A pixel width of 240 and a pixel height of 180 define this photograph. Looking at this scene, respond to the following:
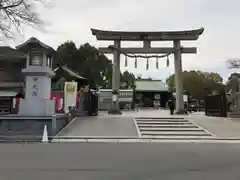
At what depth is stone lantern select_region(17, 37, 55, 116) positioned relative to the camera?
73.4ft

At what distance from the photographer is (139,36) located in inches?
1345

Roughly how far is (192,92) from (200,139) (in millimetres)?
51498

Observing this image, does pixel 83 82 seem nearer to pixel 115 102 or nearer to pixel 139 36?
pixel 115 102

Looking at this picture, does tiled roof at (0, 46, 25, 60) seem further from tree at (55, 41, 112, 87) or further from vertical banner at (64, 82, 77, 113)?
tree at (55, 41, 112, 87)

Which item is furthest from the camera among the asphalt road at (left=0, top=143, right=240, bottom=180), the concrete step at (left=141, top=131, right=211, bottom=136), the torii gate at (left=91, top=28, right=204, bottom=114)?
the torii gate at (left=91, top=28, right=204, bottom=114)

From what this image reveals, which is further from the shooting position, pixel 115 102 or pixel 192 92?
pixel 192 92

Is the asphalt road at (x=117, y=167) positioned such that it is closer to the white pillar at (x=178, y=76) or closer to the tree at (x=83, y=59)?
the white pillar at (x=178, y=76)

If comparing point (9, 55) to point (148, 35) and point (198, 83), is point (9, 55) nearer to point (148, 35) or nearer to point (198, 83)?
point (148, 35)

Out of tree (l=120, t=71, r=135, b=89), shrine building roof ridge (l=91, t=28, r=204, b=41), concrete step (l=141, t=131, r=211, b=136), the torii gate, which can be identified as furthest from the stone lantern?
tree (l=120, t=71, r=135, b=89)

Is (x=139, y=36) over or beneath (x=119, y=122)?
over

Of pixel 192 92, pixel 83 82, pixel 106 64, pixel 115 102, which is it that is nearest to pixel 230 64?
pixel 115 102

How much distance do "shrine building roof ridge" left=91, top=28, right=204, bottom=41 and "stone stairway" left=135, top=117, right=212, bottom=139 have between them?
33.8 feet

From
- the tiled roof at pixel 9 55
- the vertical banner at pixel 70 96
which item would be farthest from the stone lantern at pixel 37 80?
the tiled roof at pixel 9 55

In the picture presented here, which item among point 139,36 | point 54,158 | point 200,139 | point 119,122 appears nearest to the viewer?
point 54,158
